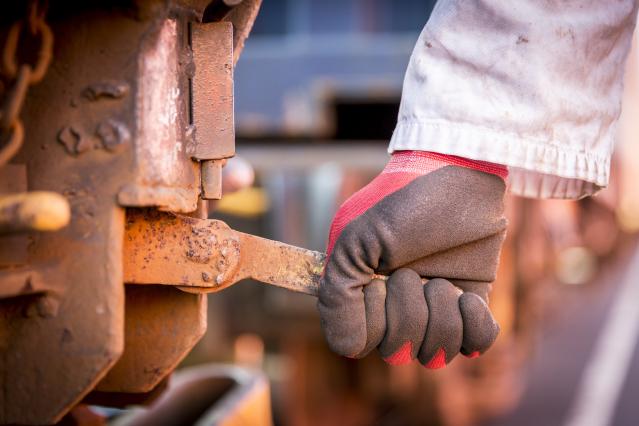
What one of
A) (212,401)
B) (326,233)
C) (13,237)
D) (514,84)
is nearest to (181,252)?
(13,237)

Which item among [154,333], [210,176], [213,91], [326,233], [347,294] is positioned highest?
[213,91]

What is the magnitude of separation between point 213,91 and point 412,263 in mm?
377

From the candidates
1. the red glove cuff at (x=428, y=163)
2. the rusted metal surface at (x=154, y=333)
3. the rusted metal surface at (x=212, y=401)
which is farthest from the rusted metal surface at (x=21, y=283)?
the rusted metal surface at (x=212, y=401)

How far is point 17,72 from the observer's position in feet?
3.56

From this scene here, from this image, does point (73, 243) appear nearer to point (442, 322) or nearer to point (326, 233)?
point (442, 322)

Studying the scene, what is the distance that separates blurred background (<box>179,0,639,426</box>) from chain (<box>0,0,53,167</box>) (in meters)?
2.73

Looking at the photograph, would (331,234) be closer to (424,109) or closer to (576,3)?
(424,109)

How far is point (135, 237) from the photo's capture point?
4.00 feet

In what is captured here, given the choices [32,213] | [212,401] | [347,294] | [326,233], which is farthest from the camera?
[326,233]

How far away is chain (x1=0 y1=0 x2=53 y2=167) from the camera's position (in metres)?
1.04

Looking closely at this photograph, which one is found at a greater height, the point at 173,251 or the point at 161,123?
the point at 161,123

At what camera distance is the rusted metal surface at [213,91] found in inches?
48.4

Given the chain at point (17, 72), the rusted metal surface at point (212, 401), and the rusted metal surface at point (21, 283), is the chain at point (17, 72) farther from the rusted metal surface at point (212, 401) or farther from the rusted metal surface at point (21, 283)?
the rusted metal surface at point (212, 401)

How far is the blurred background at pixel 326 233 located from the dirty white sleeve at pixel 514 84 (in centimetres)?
265
